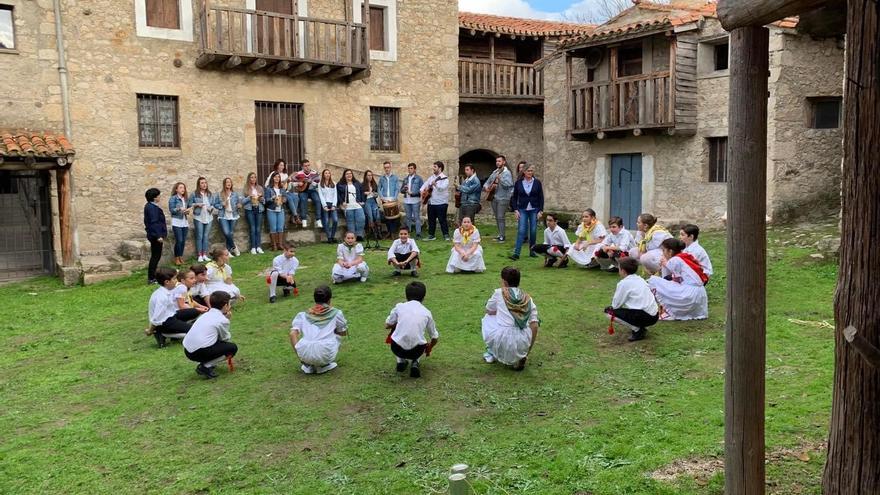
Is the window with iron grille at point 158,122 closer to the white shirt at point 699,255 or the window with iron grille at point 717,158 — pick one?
the white shirt at point 699,255

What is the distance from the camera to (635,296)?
8.36 m

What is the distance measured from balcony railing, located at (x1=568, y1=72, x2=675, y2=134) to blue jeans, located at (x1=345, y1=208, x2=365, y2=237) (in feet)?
23.6

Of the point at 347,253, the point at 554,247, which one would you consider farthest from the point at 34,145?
the point at 554,247

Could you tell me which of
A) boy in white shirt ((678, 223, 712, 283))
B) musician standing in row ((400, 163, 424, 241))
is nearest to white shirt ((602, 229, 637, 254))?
boy in white shirt ((678, 223, 712, 283))

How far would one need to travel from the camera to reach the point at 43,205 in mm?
15258

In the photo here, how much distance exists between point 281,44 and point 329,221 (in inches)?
166

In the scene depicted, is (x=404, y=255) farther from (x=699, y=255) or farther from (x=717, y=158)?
(x=717, y=158)

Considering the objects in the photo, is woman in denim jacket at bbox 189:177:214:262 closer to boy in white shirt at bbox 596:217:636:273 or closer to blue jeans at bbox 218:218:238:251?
blue jeans at bbox 218:218:238:251

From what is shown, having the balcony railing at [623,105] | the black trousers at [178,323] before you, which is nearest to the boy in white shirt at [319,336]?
the black trousers at [178,323]

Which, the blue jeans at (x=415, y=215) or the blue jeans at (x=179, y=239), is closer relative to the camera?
the blue jeans at (x=179, y=239)

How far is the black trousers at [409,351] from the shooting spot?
7375mm

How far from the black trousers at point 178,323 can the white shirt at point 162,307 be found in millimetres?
65

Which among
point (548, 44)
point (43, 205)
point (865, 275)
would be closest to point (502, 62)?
point (548, 44)

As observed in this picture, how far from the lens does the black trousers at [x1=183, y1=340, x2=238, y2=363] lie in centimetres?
766
